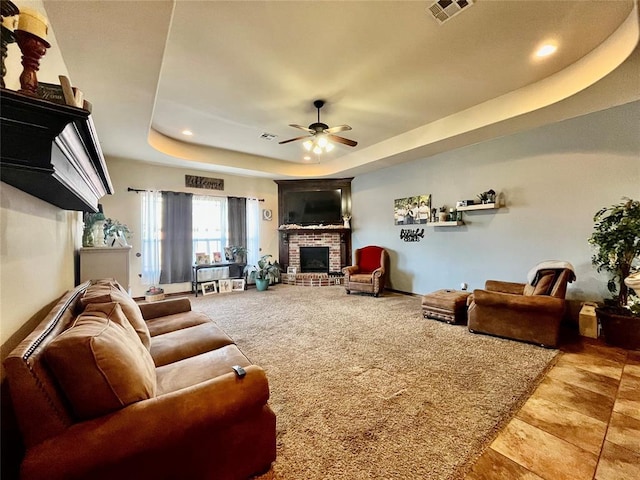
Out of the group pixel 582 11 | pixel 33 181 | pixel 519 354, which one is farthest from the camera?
pixel 519 354

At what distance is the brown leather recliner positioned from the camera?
2.92m

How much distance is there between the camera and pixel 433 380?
2.33 metres

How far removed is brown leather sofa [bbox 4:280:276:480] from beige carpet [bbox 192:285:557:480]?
40 centimetres

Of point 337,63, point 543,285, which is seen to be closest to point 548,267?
point 543,285

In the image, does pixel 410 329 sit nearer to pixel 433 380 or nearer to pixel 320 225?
pixel 433 380

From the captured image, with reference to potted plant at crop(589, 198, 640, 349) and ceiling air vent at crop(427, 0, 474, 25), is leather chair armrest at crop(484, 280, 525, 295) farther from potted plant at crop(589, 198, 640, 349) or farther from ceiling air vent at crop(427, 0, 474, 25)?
ceiling air vent at crop(427, 0, 474, 25)

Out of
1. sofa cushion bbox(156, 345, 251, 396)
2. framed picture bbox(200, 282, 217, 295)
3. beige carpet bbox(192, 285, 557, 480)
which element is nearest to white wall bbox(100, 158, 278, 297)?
framed picture bbox(200, 282, 217, 295)

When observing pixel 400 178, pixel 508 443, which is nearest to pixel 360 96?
pixel 400 178

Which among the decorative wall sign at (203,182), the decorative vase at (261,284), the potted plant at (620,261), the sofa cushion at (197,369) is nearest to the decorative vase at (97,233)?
the sofa cushion at (197,369)

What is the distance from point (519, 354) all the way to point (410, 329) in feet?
3.82

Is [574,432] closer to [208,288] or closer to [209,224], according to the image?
[208,288]

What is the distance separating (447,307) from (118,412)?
374 cm

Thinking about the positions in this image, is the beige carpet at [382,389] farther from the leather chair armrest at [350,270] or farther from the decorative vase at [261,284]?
the decorative vase at [261,284]

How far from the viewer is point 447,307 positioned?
3771 mm
